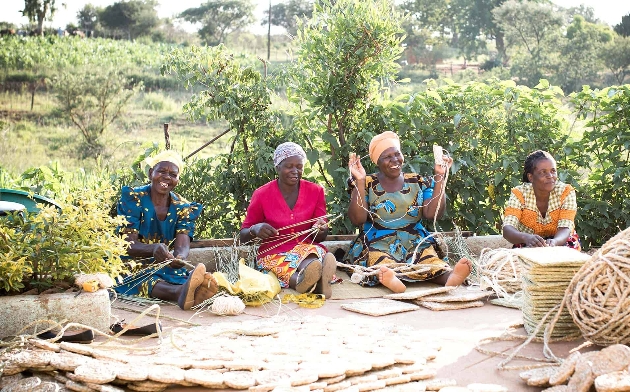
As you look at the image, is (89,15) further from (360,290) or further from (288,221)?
(360,290)

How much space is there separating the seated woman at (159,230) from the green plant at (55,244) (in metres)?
0.74

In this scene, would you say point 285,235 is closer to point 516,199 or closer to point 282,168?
point 282,168

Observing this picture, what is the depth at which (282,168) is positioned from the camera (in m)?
5.65

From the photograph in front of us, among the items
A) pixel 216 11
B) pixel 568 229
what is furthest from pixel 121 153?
pixel 216 11

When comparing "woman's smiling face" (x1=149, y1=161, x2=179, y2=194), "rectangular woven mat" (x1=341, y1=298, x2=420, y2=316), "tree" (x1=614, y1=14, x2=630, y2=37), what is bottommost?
"rectangular woven mat" (x1=341, y1=298, x2=420, y2=316)

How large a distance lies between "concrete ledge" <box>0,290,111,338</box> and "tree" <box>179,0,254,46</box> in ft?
123

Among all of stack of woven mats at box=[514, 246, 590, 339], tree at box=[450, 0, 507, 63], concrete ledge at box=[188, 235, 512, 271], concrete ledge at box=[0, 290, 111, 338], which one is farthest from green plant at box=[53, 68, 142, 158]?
tree at box=[450, 0, 507, 63]

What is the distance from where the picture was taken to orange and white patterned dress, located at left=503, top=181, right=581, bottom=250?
18.7 feet

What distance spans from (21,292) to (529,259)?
2.93 metres

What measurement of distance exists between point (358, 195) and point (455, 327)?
159cm

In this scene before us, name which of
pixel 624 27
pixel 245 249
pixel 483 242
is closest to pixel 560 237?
pixel 483 242

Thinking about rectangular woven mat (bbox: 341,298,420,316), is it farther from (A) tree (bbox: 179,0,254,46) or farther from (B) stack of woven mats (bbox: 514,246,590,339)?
(A) tree (bbox: 179,0,254,46)

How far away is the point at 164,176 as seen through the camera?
5.39 m

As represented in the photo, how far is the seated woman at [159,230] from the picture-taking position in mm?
5207
